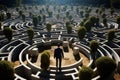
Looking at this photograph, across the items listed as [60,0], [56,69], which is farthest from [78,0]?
[56,69]

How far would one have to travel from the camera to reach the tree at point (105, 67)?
1844 centimetres

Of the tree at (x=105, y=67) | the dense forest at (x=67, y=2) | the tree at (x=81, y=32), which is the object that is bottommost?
the tree at (x=105, y=67)

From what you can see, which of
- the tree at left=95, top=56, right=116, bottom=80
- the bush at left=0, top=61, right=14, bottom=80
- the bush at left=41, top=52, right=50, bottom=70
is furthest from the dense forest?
the bush at left=0, top=61, right=14, bottom=80

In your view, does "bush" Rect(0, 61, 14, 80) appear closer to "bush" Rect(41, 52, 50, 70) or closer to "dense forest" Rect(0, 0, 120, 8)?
"bush" Rect(41, 52, 50, 70)

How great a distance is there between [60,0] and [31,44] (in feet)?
231

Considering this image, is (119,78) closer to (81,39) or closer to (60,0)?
(81,39)

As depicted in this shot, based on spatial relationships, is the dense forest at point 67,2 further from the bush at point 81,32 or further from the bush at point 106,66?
the bush at point 106,66

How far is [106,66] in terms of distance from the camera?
18406 mm

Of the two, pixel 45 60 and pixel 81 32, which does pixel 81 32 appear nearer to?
pixel 81 32

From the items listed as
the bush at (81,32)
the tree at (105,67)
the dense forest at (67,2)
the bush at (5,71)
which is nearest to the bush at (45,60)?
the bush at (5,71)

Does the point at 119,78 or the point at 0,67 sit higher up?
the point at 0,67

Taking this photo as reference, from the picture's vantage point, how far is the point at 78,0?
318 ft

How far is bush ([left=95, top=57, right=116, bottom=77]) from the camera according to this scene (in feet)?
60.5

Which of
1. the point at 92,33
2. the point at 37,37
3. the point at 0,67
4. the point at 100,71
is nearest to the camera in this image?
the point at 0,67
